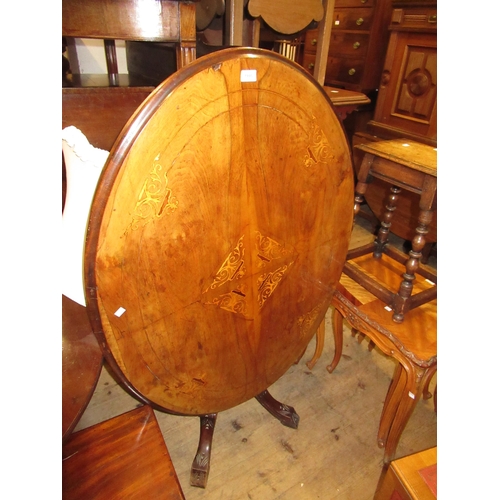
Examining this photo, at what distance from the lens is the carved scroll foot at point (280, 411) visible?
1.54 m

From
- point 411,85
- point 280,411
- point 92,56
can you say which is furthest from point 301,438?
point 411,85

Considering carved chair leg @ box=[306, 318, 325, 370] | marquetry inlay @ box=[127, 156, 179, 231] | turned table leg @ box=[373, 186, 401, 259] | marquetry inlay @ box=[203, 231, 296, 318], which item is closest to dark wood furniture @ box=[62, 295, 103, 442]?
marquetry inlay @ box=[203, 231, 296, 318]

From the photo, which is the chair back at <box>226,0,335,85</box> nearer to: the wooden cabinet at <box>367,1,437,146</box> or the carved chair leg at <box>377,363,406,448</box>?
the wooden cabinet at <box>367,1,437,146</box>

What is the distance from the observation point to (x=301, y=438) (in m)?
1.52

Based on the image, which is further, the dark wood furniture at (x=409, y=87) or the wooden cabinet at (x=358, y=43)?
the wooden cabinet at (x=358, y=43)

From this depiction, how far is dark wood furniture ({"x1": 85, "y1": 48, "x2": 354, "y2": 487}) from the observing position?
0.72m

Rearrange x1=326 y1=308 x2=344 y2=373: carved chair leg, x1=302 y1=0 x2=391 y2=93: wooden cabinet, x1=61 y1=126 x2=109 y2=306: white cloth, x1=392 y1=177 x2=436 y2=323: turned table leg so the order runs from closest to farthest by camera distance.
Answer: x1=61 y1=126 x2=109 y2=306: white cloth < x1=392 y1=177 x2=436 y2=323: turned table leg < x1=326 y1=308 x2=344 y2=373: carved chair leg < x1=302 y1=0 x2=391 y2=93: wooden cabinet

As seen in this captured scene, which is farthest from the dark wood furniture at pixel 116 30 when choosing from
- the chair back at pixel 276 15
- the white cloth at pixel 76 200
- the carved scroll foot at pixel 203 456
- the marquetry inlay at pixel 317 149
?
the carved scroll foot at pixel 203 456

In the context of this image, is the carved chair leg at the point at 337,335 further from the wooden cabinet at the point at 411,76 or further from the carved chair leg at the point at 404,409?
the wooden cabinet at the point at 411,76

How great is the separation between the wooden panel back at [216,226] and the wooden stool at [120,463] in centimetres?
10

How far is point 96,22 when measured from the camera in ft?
2.84

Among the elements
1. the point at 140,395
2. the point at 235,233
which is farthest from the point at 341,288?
the point at 140,395

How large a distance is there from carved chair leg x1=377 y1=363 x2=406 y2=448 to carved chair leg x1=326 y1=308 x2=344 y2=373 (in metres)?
0.32

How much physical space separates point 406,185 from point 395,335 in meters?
0.51
